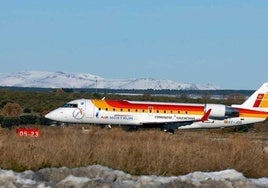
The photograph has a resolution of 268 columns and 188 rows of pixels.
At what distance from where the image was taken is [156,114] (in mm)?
51188

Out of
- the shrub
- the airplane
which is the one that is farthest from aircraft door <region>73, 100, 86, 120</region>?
the shrub

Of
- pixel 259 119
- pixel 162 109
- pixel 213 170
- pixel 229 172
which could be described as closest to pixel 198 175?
pixel 229 172

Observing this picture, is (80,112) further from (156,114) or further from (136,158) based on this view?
(136,158)

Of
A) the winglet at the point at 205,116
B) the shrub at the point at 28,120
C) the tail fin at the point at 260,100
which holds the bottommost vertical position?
the shrub at the point at 28,120

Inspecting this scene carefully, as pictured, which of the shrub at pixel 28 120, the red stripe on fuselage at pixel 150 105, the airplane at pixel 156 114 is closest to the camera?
the airplane at pixel 156 114

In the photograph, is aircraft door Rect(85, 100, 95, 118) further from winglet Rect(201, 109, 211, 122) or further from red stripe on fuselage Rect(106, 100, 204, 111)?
winglet Rect(201, 109, 211, 122)

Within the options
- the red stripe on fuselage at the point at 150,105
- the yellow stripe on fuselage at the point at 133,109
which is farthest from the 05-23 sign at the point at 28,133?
the red stripe on fuselage at the point at 150,105

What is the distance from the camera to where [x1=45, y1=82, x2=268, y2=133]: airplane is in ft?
162

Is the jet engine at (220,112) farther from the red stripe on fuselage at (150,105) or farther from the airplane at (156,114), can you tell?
the red stripe on fuselage at (150,105)

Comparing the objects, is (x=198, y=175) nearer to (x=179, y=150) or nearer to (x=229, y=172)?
(x=229, y=172)

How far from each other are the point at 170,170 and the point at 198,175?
151cm

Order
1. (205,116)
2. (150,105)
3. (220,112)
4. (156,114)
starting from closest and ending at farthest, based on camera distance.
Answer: (205,116)
(156,114)
(150,105)
(220,112)

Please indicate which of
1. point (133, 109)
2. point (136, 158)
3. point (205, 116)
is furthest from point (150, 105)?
point (136, 158)

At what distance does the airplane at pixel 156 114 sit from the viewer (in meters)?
49.5
